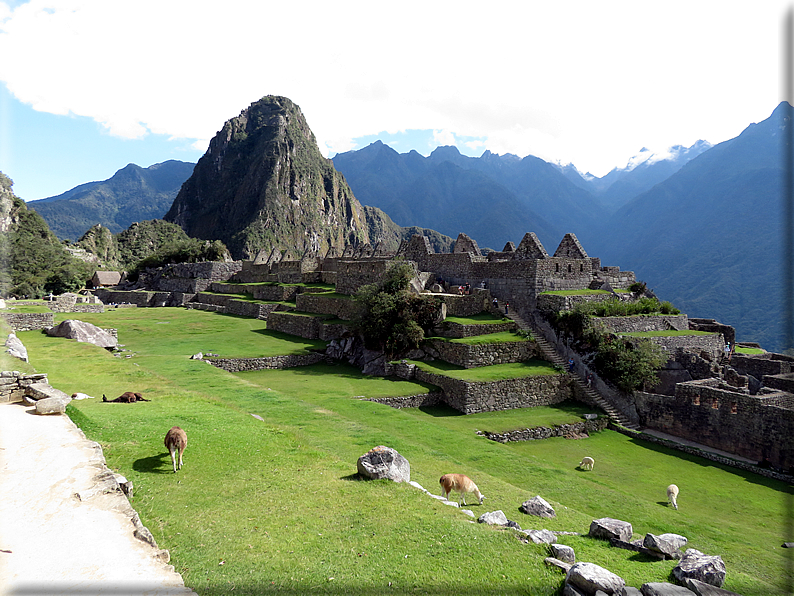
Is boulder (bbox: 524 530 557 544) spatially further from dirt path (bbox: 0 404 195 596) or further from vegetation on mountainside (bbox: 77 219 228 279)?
vegetation on mountainside (bbox: 77 219 228 279)

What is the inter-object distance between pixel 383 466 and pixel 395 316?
15.6 meters

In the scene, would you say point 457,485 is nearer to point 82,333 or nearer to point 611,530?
point 611,530

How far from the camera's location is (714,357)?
69.9 ft

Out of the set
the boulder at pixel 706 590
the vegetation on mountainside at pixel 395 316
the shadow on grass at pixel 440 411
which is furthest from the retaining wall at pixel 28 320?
the boulder at pixel 706 590

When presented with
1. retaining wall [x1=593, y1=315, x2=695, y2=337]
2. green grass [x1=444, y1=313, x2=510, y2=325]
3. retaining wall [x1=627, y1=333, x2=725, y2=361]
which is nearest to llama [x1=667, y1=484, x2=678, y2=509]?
retaining wall [x1=627, y1=333, x2=725, y2=361]

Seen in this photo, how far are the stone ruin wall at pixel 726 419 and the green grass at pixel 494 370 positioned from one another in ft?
14.0

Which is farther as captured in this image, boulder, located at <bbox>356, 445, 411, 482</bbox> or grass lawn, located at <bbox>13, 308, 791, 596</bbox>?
boulder, located at <bbox>356, 445, 411, 482</bbox>

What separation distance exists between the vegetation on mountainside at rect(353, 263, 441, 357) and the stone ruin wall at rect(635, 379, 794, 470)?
10.7 metres

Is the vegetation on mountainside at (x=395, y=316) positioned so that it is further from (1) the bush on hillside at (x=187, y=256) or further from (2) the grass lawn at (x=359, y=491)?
(1) the bush on hillside at (x=187, y=256)

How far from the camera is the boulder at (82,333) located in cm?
2188

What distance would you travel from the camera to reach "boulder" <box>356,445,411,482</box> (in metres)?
7.99

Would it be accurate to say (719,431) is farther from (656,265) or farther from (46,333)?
(656,265)

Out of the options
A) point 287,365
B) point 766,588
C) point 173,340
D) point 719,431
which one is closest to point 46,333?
point 173,340

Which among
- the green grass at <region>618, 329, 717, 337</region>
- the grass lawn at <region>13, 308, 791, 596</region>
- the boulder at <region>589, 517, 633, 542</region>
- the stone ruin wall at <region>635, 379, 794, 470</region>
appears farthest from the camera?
the green grass at <region>618, 329, 717, 337</region>
